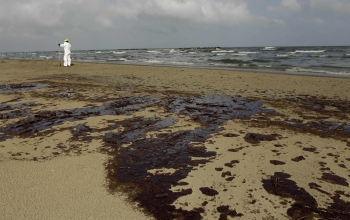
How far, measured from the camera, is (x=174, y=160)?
140 inches

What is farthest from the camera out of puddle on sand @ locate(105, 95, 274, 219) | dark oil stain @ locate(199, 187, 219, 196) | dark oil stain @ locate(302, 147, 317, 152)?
dark oil stain @ locate(302, 147, 317, 152)

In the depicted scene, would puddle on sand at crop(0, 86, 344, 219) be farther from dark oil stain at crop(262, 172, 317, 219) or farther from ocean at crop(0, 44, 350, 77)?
ocean at crop(0, 44, 350, 77)

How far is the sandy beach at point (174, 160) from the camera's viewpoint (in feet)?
8.32

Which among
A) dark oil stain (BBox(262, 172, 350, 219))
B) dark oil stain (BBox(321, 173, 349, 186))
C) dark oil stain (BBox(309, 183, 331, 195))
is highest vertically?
dark oil stain (BBox(321, 173, 349, 186))

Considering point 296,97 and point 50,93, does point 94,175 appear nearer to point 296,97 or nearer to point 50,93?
point 50,93

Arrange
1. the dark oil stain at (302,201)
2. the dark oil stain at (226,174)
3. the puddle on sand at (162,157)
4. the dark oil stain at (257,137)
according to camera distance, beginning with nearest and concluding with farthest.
A: the dark oil stain at (302,201) → the puddle on sand at (162,157) → the dark oil stain at (226,174) → the dark oil stain at (257,137)

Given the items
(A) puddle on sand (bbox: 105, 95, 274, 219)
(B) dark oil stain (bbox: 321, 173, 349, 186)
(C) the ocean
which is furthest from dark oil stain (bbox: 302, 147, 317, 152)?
(C) the ocean

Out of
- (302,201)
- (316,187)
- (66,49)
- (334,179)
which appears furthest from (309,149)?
(66,49)

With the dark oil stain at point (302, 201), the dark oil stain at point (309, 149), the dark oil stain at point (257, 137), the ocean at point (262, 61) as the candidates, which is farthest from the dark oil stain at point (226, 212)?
the ocean at point (262, 61)

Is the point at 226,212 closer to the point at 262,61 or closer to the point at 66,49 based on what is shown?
the point at 66,49

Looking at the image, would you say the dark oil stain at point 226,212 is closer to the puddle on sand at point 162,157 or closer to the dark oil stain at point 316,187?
the puddle on sand at point 162,157

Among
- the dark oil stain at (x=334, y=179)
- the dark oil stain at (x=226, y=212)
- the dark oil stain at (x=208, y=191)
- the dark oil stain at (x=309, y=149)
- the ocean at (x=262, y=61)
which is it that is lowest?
the dark oil stain at (x=226, y=212)

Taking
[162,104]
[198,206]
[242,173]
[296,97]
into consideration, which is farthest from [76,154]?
[296,97]

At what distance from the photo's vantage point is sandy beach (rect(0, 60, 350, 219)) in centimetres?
254
